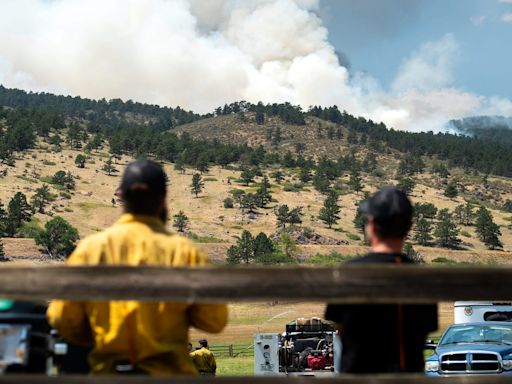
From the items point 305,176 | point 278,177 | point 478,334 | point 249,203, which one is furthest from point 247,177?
point 478,334

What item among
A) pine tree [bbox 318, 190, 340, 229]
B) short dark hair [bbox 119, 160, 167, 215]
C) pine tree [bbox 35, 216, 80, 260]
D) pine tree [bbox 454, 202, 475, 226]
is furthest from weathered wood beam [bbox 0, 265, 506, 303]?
pine tree [bbox 454, 202, 475, 226]

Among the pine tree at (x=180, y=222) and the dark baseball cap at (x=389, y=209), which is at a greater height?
the pine tree at (x=180, y=222)

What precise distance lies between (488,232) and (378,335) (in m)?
123

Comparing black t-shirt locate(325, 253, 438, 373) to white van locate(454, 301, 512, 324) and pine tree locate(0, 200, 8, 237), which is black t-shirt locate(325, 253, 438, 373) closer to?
white van locate(454, 301, 512, 324)

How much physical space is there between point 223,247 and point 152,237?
9836cm

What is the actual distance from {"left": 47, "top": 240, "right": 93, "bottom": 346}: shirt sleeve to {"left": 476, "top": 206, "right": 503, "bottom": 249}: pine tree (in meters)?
123

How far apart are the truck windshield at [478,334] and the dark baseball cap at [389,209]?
10.2m

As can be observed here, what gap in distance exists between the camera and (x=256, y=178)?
153125mm

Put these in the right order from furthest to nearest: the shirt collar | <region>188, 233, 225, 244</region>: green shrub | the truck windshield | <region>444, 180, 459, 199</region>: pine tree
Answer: <region>444, 180, 459, 199</region>: pine tree, <region>188, 233, 225, 244</region>: green shrub, the truck windshield, the shirt collar

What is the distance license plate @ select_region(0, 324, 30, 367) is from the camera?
12.2 feet

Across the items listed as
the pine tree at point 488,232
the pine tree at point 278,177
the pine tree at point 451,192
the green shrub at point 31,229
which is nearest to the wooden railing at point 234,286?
the green shrub at point 31,229

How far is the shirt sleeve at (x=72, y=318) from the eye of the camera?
367cm

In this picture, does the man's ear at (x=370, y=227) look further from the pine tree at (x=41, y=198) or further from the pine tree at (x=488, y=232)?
the pine tree at (x=488, y=232)

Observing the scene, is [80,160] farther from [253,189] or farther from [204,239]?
[204,239]
